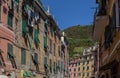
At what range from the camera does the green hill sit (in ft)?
465

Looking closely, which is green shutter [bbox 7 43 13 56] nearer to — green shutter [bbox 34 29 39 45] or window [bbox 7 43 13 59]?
window [bbox 7 43 13 59]

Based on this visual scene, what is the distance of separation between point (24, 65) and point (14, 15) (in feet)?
14.6

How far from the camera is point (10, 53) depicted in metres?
22.3

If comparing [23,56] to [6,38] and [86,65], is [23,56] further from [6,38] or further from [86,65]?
[86,65]

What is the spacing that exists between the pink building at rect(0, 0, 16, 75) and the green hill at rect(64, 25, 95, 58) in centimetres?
11262

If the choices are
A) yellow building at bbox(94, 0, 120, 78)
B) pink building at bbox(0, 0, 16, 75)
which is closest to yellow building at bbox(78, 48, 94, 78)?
yellow building at bbox(94, 0, 120, 78)

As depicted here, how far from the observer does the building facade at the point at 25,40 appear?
70.7ft

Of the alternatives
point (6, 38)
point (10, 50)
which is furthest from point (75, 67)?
point (6, 38)

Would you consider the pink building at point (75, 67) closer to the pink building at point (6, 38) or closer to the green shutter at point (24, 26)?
the green shutter at point (24, 26)

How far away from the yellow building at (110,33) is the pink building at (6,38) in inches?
218

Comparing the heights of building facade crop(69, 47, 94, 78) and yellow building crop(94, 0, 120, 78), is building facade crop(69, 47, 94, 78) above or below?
below

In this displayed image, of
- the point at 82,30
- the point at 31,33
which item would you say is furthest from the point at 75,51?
the point at 31,33

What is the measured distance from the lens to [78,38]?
175250 mm

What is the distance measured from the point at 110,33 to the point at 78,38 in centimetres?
15965
